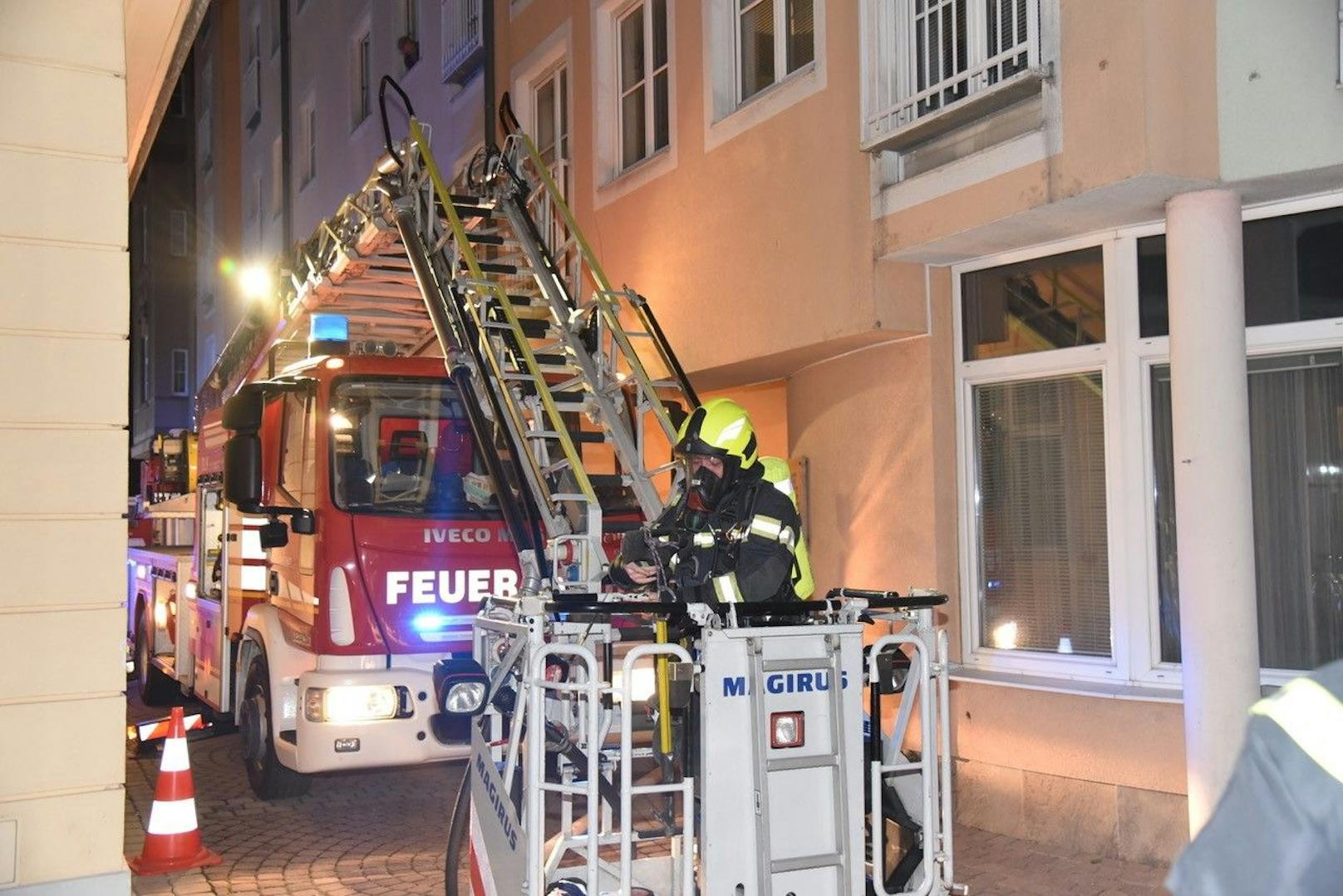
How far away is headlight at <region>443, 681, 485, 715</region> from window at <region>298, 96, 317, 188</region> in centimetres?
1608

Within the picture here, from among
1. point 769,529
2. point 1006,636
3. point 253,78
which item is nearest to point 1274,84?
point 1006,636

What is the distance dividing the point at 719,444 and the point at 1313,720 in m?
3.41

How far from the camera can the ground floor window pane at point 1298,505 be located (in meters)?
6.07

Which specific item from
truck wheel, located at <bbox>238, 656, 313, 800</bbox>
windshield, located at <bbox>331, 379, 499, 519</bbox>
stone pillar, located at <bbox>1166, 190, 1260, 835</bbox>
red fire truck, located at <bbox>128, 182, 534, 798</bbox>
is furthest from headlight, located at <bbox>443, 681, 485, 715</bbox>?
stone pillar, located at <bbox>1166, 190, 1260, 835</bbox>

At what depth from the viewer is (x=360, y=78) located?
18406 mm

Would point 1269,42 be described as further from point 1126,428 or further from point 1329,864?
point 1329,864

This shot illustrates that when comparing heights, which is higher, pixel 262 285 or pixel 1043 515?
pixel 262 285

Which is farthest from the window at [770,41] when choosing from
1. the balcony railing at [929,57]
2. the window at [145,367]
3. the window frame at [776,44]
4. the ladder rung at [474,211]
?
the window at [145,367]

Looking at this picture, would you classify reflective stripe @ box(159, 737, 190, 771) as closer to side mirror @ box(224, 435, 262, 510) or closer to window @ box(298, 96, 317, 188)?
side mirror @ box(224, 435, 262, 510)

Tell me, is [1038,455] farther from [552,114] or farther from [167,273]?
[167,273]

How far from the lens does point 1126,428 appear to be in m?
6.66

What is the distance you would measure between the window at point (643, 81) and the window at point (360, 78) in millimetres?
7823

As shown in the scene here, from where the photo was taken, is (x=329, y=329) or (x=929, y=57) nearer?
(x=929, y=57)

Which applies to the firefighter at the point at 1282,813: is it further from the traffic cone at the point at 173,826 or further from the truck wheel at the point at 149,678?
the truck wheel at the point at 149,678
